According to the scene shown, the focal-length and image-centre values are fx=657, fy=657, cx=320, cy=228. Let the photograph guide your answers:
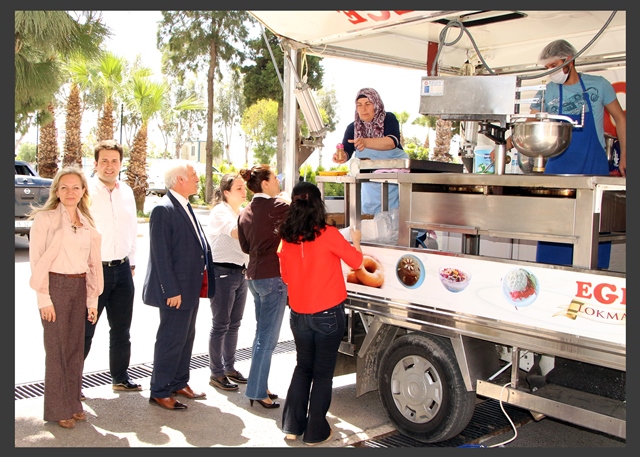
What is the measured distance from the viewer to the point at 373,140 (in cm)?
544

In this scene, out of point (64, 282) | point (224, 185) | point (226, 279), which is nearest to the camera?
point (64, 282)

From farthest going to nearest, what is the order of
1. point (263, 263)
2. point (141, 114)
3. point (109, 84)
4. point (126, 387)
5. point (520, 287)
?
point (141, 114) → point (109, 84) → point (126, 387) → point (263, 263) → point (520, 287)

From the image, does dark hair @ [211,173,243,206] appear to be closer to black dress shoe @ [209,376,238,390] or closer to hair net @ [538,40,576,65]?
black dress shoe @ [209,376,238,390]

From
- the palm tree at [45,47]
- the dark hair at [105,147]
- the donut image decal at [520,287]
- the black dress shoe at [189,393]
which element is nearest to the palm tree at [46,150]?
the palm tree at [45,47]

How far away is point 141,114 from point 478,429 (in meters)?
20.0

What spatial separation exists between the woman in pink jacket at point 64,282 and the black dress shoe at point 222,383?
1174 millimetres

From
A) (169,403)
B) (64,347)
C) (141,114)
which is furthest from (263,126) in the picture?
(64,347)

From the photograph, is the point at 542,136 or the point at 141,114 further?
the point at 141,114

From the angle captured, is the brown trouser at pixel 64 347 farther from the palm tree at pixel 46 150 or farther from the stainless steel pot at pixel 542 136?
the palm tree at pixel 46 150

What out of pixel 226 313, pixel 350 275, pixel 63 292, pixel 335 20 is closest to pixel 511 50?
pixel 335 20

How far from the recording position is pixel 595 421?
3504mm

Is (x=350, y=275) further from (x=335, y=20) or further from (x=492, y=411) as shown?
(x=335, y=20)

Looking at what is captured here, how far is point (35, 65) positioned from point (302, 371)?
4.12 m

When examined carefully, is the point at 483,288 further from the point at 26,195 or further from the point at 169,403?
the point at 26,195
